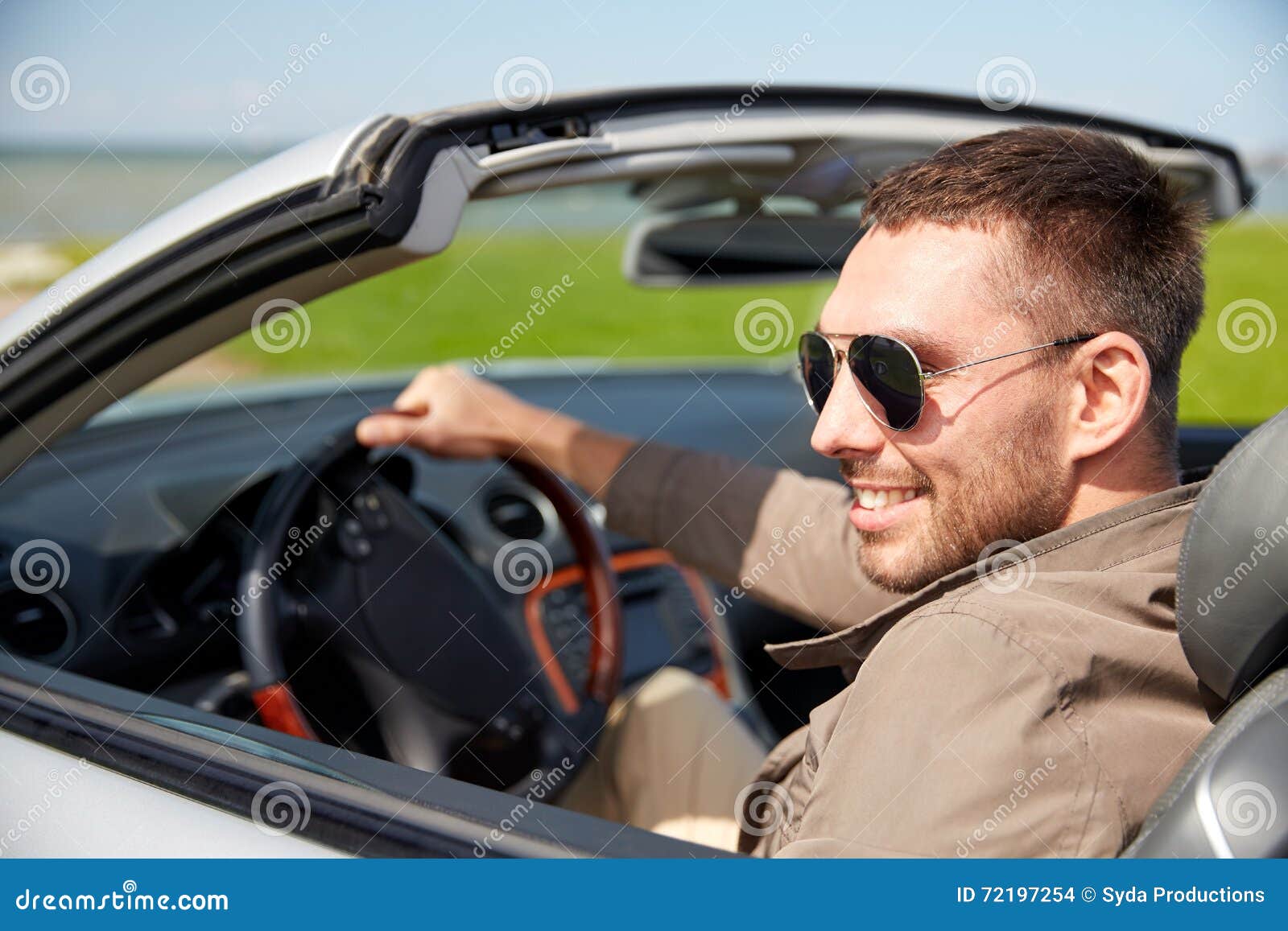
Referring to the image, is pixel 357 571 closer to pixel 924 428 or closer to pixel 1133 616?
pixel 924 428

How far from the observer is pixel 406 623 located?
7.45 ft

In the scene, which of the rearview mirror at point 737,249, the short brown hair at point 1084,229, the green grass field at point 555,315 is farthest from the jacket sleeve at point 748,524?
the green grass field at point 555,315

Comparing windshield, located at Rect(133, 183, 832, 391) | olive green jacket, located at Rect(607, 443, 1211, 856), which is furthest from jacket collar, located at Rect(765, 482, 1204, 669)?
windshield, located at Rect(133, 183, 832, 391)

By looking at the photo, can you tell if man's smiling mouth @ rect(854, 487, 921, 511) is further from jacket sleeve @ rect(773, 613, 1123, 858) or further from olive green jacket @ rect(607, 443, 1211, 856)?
jacket sleeve @ rect(773, 613, 1123, 858)

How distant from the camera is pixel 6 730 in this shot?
1.56 metres

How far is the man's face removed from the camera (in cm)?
150

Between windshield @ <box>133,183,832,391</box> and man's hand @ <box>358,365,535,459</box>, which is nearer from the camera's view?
man's hand @ <box>358,365,535,459</box>

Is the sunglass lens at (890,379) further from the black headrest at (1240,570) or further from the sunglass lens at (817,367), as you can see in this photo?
the black headrest at (1240,570)

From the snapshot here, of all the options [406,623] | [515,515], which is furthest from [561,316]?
[406,623]

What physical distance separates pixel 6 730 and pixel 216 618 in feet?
2.68

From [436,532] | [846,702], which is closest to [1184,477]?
[846,702]

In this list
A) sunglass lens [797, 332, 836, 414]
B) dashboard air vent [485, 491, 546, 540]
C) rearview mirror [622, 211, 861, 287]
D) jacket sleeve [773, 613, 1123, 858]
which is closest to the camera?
jacket sleeve [773, 613, 1123, 858]

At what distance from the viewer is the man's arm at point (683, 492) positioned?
2271mm
